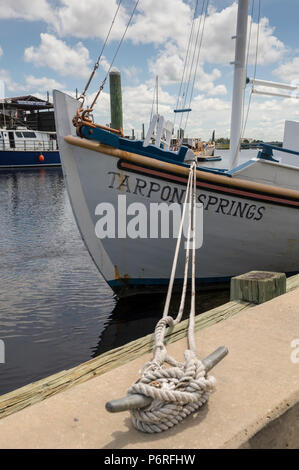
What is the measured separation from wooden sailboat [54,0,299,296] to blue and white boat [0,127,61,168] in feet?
106

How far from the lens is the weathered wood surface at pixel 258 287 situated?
3.13m

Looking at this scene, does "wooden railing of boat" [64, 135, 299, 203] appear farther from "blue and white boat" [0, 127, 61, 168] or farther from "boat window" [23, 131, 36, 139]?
"boat window" [23, 131, 36, 139]

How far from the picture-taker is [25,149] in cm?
3616

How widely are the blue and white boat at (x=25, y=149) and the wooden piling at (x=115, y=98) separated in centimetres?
2487

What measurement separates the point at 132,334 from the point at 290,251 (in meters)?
2.91

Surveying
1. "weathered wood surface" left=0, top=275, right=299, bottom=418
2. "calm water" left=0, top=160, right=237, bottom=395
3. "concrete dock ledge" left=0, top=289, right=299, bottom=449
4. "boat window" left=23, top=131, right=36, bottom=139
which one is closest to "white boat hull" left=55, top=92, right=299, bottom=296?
"calm water" left=0, top=160, right=237, bottom=395

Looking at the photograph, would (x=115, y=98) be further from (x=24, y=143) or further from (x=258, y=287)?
(x=24, y=143)

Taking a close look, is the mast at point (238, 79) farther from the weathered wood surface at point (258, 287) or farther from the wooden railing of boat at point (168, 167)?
the weathered wood surface at point (258, 287)

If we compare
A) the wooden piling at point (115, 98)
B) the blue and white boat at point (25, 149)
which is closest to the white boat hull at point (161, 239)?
the wooden piling at point (115, 98)

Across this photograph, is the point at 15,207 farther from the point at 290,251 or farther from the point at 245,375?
the point at 245,375

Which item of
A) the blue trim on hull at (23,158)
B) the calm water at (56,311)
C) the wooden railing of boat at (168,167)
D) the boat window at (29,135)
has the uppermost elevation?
the boat window at (29,135)

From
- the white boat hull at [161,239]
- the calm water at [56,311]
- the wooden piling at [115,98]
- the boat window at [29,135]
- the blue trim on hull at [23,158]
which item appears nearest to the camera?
the calm water at [56,311]

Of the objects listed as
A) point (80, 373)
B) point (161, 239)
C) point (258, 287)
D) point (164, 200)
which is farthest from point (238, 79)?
point (80, 373)

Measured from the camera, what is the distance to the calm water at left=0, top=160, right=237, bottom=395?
4.71 m
